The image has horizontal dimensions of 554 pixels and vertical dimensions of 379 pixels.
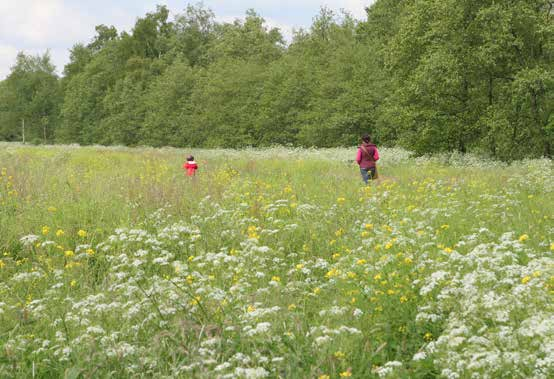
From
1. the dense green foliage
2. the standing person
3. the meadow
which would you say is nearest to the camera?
the meadow

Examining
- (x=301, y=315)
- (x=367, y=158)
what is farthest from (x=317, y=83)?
(x=301, y=315)

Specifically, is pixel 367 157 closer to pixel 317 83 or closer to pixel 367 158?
pixel 367 158

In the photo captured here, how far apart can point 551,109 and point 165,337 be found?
2504cm

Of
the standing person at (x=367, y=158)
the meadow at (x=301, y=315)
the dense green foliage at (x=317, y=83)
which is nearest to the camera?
the meadow at (x=301, y=315)

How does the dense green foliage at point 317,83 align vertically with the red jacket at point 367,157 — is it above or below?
above

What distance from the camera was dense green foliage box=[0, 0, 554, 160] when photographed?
2483 cm

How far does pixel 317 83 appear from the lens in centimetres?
4681

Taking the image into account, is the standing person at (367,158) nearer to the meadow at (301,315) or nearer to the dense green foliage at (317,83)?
the meadow at (301,315)

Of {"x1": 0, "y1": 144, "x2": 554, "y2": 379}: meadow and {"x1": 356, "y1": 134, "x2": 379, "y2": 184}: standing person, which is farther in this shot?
{"x1": 356, "y1": 134, "x2": 379, "y2": 184}: standing person

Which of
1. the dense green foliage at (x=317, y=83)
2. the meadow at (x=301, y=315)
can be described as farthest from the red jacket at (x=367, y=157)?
the dense green foliage at (x=317, y=83)

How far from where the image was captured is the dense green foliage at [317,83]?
977 inches

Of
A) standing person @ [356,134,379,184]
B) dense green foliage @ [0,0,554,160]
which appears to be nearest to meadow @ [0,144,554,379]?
standing person @ [356,134,379,184]

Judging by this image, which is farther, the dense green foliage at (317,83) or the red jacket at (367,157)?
the dense green foliage at (317,83)

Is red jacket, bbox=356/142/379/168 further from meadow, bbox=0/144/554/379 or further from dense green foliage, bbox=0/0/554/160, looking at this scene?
dense green foliage, bbox=0/0/554/160
